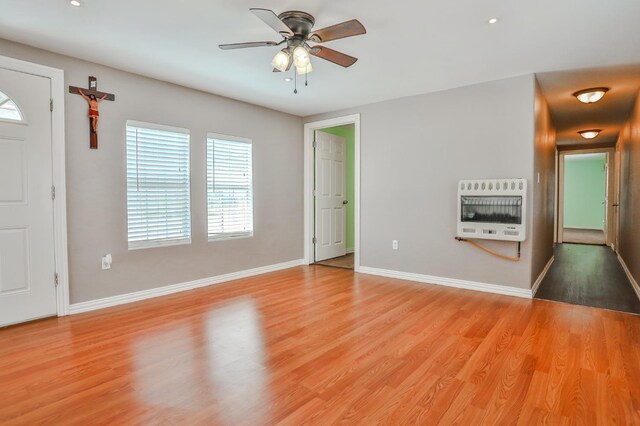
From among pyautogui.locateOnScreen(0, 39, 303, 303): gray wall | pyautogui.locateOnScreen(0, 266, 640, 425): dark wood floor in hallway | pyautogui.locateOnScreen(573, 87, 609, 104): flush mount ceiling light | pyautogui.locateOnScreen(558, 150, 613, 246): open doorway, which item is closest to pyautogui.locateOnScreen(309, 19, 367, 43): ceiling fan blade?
pyautogui.locateOnScreen(0, 266, 640, 425): dark wood floor in hallway

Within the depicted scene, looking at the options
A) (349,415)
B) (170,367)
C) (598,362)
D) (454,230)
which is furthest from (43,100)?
(598,362)

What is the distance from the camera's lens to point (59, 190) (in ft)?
10.5

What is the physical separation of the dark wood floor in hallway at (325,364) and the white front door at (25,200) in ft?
Result: 0.86

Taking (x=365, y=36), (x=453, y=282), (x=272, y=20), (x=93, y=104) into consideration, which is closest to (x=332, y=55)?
(x=365, y=36)

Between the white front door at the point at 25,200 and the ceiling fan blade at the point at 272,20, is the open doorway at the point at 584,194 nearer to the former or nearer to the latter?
the ceiling fan blade at the point at 272,20

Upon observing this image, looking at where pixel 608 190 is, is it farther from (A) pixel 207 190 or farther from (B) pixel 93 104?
(B) pixel 93 104

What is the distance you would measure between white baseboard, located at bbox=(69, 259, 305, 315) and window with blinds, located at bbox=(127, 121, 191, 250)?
1.70 feet

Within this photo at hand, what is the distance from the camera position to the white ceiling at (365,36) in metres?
2.42

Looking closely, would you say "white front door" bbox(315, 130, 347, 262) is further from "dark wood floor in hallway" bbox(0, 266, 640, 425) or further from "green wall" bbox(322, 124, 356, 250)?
"dark wood floor in hallway" bbox(0, 266, 640, 425)

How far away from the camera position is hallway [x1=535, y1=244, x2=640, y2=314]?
364 centimetres

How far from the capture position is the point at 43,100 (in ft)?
10.2

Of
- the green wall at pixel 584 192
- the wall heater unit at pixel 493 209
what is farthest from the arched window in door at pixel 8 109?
the green wall at pixel 584 192

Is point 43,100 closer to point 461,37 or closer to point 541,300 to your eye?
point 461,37

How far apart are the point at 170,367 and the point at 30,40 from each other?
2.95 m
